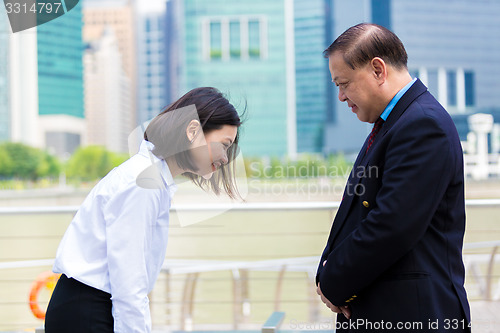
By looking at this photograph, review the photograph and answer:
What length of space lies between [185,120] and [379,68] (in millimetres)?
392

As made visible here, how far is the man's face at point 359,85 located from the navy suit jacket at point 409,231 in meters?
0.05

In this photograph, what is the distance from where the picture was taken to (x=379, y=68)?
1.02 m

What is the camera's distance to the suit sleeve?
0.92 m

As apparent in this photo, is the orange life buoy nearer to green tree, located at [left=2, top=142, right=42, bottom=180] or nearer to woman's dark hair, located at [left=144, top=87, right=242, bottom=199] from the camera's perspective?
woman's dark hair, located at [left=144, top=87, right=242, bottom=199]

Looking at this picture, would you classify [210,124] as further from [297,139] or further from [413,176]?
[297,139]

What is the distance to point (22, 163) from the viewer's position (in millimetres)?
46438

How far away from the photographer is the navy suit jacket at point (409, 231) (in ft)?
3.01

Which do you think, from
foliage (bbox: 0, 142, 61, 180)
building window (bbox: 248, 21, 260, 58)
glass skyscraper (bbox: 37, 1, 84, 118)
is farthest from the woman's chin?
building window (bbox: 248, 21, 260, 58)

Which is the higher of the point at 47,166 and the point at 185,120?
the point at 185,120

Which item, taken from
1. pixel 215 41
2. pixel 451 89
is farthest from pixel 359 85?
pixel 451 89

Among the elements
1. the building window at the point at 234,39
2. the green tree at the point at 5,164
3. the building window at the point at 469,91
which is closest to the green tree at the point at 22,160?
the green tree at the point at 5,164

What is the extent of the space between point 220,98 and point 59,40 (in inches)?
1883

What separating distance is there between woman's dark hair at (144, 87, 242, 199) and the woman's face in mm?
10

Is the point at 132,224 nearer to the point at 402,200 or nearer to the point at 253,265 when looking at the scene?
the point at 402,200
